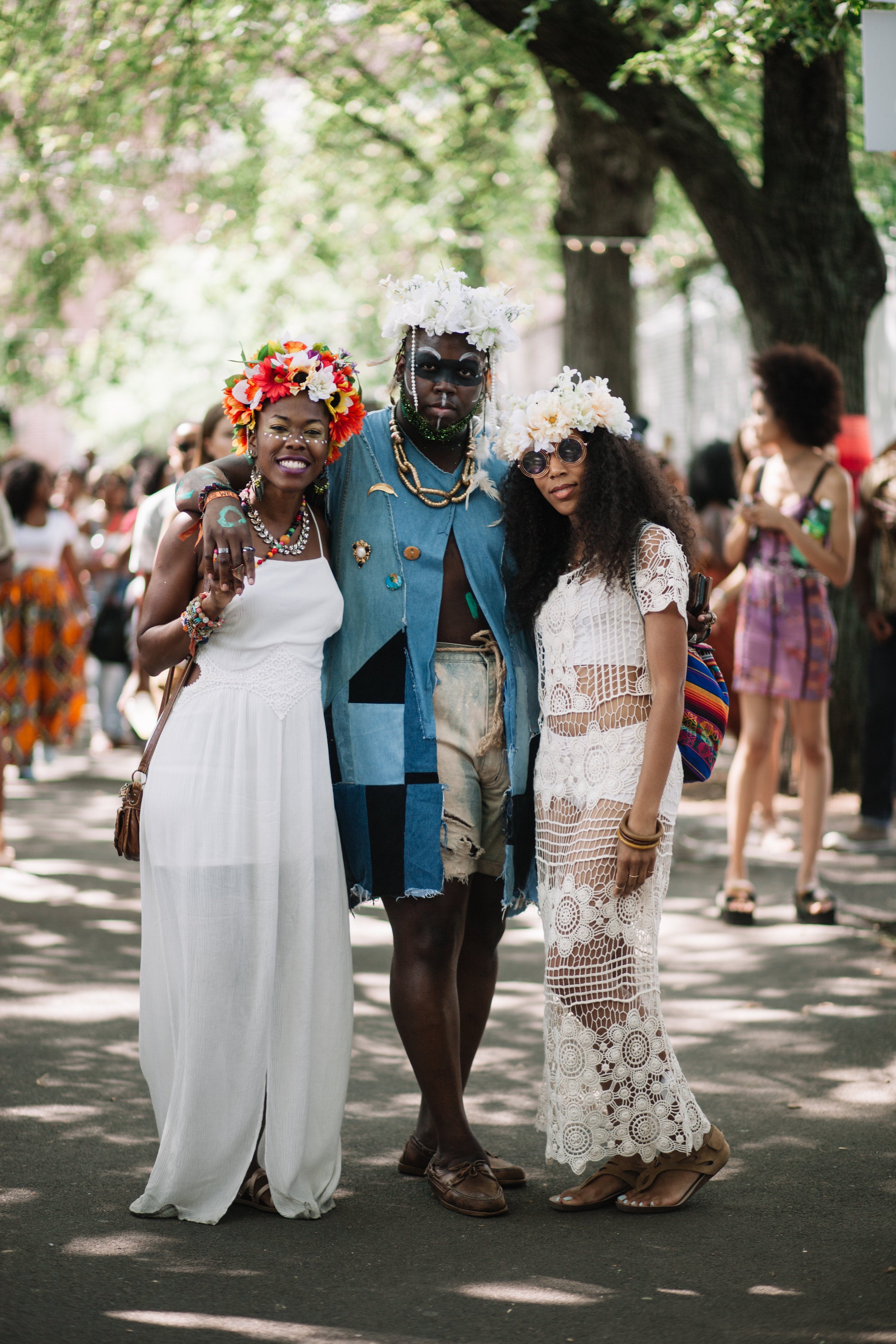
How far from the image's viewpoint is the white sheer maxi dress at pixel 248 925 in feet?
12.2

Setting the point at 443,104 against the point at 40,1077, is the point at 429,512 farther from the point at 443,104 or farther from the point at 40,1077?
the point at 443,104

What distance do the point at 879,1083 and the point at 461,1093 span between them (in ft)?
5.33

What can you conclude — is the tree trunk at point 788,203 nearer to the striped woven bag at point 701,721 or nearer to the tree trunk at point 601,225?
the tree trunk at point 601,225

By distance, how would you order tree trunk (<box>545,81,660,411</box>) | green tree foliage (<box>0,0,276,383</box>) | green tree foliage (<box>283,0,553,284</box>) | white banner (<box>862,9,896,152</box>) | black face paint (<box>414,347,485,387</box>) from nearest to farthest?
black face paint (<box>414,347,485,387</box>) → white banner (<box>862,9,896,152</box>) → green tree foliage (<box>0,0,276,383</box>) → tree trunk (<box>545,81,660,411</box>) → green tree foliage (<box>283,0,553,284</box>)

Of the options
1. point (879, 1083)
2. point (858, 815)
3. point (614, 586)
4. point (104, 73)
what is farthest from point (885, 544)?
point (104, 73)

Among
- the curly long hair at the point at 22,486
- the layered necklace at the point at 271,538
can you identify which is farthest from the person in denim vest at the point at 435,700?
the curly long hair at the point at 22,486

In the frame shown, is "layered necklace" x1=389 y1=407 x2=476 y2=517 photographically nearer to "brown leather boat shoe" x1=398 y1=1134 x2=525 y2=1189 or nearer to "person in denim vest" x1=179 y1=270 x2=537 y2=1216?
"person in denim vest" x1=179 y1=270 x2=537 y2=1216

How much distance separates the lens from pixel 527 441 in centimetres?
396

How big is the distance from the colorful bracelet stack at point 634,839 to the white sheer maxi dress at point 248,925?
2.49ft

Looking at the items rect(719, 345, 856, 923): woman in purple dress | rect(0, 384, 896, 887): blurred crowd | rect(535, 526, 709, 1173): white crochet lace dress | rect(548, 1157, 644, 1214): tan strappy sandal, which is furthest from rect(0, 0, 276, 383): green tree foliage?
rect(548, 1157, 644, 1214): tan strappy sandal

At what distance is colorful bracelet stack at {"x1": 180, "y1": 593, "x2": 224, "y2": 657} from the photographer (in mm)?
3727

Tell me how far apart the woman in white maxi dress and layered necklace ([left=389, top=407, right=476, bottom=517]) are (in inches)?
14.3

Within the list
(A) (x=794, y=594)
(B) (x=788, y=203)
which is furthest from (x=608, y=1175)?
(B) (x=788, y=203)

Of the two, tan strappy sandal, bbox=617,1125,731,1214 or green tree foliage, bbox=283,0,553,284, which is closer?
tan strappy sandal, bbox=617,1125,731,1214
